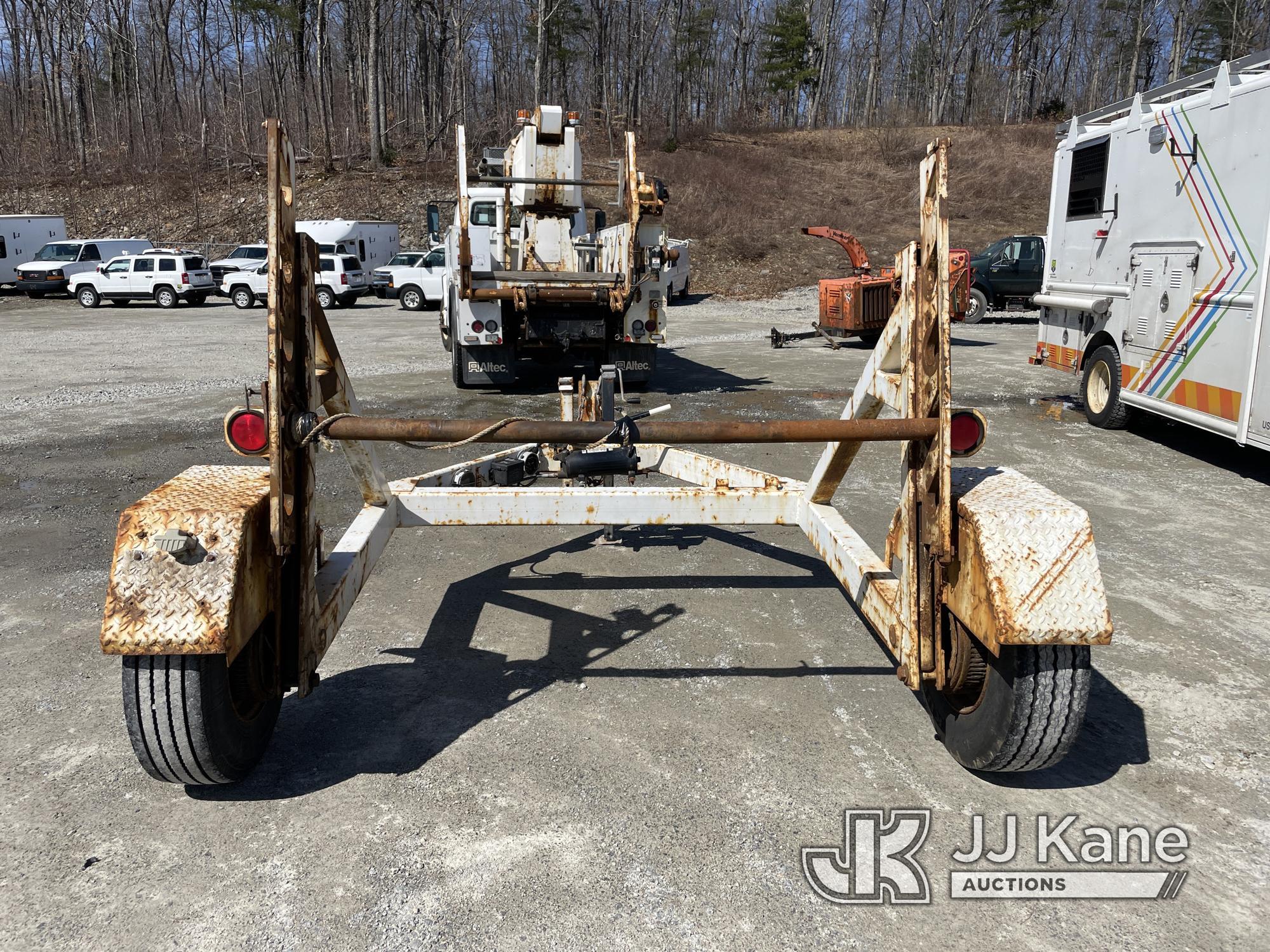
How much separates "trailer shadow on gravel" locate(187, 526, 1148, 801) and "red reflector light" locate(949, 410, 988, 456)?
1.11 metres

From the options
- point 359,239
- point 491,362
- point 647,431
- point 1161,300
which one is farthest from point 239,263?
point 647,431

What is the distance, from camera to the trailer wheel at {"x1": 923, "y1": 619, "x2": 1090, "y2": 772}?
9.30 ft

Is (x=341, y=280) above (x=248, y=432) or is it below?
above

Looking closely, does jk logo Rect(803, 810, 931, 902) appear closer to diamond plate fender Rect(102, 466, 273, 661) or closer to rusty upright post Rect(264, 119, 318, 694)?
rusty upright post Rect(264, 119, 318, 694)

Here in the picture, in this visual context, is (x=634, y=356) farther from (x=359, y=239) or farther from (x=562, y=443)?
(x=359, y=239)

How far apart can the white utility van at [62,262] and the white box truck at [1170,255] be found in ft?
92.1

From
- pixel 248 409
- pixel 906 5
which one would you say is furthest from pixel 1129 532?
pixel 906 5

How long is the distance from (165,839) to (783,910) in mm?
1839

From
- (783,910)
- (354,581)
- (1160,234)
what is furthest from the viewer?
(1160,234)

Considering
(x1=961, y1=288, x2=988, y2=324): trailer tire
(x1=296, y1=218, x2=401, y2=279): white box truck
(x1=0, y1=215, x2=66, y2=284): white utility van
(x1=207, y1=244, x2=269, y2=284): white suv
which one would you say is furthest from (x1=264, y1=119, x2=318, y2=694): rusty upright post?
(x1=0, y1=215, x2=66, y2=284): white utility van

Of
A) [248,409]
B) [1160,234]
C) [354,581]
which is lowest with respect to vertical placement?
[354,581]

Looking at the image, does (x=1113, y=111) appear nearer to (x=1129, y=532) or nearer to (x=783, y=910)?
(x=1129, y=532)

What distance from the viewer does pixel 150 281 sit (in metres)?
27.5

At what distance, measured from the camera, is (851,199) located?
1538 inches
